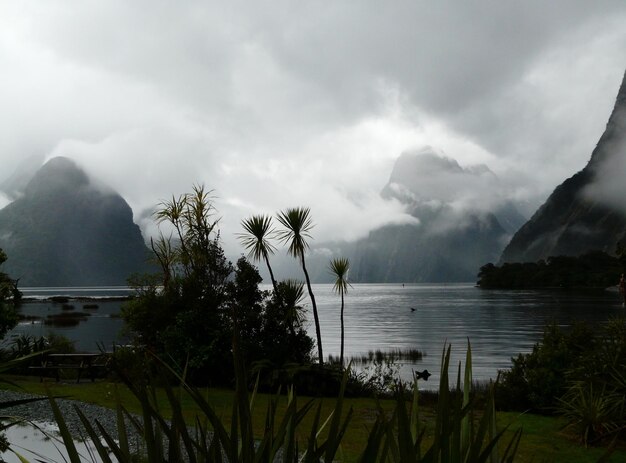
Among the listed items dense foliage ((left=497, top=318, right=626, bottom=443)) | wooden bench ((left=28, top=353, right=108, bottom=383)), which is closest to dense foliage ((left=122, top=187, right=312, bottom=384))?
wooden bench ((left=28, top=353, right=108, bottom=383))

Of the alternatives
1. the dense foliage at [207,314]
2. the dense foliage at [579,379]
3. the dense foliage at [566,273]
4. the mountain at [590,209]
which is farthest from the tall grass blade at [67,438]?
the mountain at [590,209]

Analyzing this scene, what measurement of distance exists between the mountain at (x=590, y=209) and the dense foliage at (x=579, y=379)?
137838 mm

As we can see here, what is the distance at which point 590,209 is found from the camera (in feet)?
524

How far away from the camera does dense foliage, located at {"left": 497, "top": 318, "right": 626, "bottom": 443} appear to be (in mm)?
10938

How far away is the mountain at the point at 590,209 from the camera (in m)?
153

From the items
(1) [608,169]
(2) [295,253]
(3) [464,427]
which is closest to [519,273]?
(1) [608,169]

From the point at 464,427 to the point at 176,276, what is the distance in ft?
72.6

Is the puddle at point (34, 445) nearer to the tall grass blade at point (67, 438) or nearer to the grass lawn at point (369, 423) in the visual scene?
the grass lawn at point (369, 423)

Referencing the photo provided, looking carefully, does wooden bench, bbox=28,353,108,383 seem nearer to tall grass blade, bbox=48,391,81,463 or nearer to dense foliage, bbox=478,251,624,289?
tall grass blade, bbox=48,391,81,463

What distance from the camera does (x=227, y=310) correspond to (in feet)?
67.9

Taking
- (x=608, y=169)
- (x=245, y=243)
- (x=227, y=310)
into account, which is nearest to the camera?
(x=227, y=310)

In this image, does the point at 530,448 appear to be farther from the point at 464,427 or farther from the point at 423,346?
the point at 423,346

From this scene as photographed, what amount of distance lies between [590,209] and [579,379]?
544ft

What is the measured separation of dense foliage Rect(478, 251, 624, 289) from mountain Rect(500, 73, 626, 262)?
402 inches
